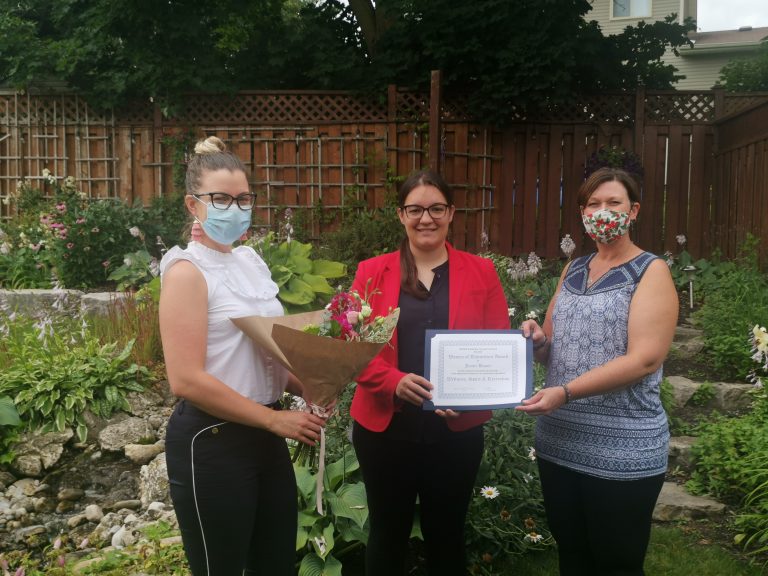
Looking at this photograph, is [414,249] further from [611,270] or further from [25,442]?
[25,442]

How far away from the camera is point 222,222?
2184mm

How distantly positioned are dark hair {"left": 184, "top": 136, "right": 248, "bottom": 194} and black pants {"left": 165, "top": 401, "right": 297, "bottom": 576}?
719 millimetres

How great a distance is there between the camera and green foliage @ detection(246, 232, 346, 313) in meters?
6.08

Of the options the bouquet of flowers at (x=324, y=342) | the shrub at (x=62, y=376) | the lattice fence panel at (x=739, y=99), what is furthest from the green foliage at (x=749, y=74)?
the bouquet of flowers at (x=324, y=342)

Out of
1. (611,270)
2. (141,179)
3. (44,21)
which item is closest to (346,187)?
(141,179)

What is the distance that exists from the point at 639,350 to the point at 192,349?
1460mm

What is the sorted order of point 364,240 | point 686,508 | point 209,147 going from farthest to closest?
point 364,240 < point 686,508 < point 209,147

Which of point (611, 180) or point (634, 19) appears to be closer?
point (611, 180)

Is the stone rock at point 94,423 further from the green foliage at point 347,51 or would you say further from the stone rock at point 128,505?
the green foliage at point 347,51

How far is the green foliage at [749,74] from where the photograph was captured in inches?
498

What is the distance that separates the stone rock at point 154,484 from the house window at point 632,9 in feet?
68.2

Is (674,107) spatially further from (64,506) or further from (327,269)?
(64,506)

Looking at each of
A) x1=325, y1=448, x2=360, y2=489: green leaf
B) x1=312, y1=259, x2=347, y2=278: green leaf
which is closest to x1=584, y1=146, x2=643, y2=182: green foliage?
x1=312, y1=259, x2=347, y2=278: green leaf

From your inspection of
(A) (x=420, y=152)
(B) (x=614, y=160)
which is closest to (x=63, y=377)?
(A) (x=420, y=152)
